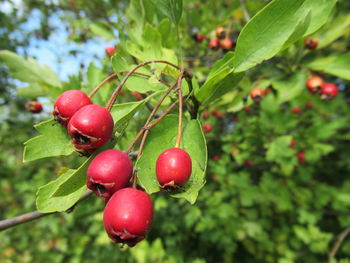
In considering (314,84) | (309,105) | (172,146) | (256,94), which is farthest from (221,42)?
(309,105)

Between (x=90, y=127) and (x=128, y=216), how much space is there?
0.80ft

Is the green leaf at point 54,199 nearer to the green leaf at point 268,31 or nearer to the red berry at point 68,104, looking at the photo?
the red berry at point 68,104

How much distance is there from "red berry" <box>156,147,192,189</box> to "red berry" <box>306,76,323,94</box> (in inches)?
54.1

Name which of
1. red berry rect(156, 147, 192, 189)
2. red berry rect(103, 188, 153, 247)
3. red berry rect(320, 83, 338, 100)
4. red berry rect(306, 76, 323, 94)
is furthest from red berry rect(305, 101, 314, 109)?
red berry rect(103, 188, 153, 247)

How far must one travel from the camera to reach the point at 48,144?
84cm

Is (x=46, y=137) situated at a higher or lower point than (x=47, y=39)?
higher

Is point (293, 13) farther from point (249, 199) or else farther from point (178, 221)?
point (178, 221)

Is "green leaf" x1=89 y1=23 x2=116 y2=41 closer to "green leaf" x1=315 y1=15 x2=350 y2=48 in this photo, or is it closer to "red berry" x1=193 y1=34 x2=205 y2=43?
"red berry" x1=193 y1=34 x2=205 y2=43

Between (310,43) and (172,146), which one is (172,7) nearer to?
(172,146)

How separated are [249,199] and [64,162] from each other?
6.72ft

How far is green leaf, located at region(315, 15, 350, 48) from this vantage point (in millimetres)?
1636

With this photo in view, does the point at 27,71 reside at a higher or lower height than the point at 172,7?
lower

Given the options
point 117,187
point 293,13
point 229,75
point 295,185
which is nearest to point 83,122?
point 117,187

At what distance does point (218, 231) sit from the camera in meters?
2.92
